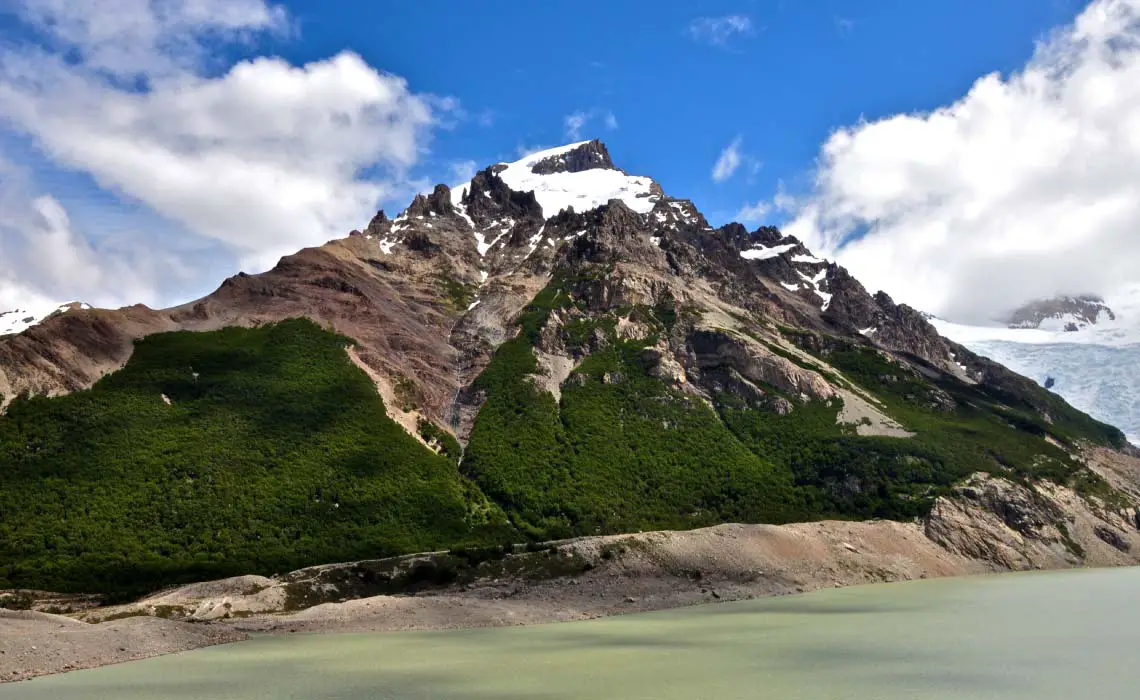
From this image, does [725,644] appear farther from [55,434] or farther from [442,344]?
[442,344]

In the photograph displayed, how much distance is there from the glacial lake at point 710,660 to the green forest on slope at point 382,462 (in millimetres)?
33534

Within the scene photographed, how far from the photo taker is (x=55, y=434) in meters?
113

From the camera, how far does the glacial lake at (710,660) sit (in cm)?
4656

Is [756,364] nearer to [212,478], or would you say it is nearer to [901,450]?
[901,450]

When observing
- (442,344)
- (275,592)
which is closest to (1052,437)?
(442,344)

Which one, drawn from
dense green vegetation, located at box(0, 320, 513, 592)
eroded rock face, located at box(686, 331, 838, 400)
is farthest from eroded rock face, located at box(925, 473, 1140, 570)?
dense green vegetation, located at box(0, 320, 513, 592)

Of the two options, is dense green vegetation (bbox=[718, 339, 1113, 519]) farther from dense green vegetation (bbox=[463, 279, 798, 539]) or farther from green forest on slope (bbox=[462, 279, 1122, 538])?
dense green vegetation (bbox=[463, 279, 798, 539])

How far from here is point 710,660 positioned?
55438 mm

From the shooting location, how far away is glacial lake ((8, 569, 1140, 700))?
46.6m

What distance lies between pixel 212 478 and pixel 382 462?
23.9 metres

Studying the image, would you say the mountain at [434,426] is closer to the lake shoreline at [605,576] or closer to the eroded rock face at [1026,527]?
the eroded rock face at [1026,527]

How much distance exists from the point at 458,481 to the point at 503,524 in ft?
41.9

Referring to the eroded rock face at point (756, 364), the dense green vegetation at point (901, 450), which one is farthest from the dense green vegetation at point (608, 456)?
the eroded rock face at point (756, 364)

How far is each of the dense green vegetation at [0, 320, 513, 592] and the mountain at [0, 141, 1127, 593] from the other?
1.28 ft
